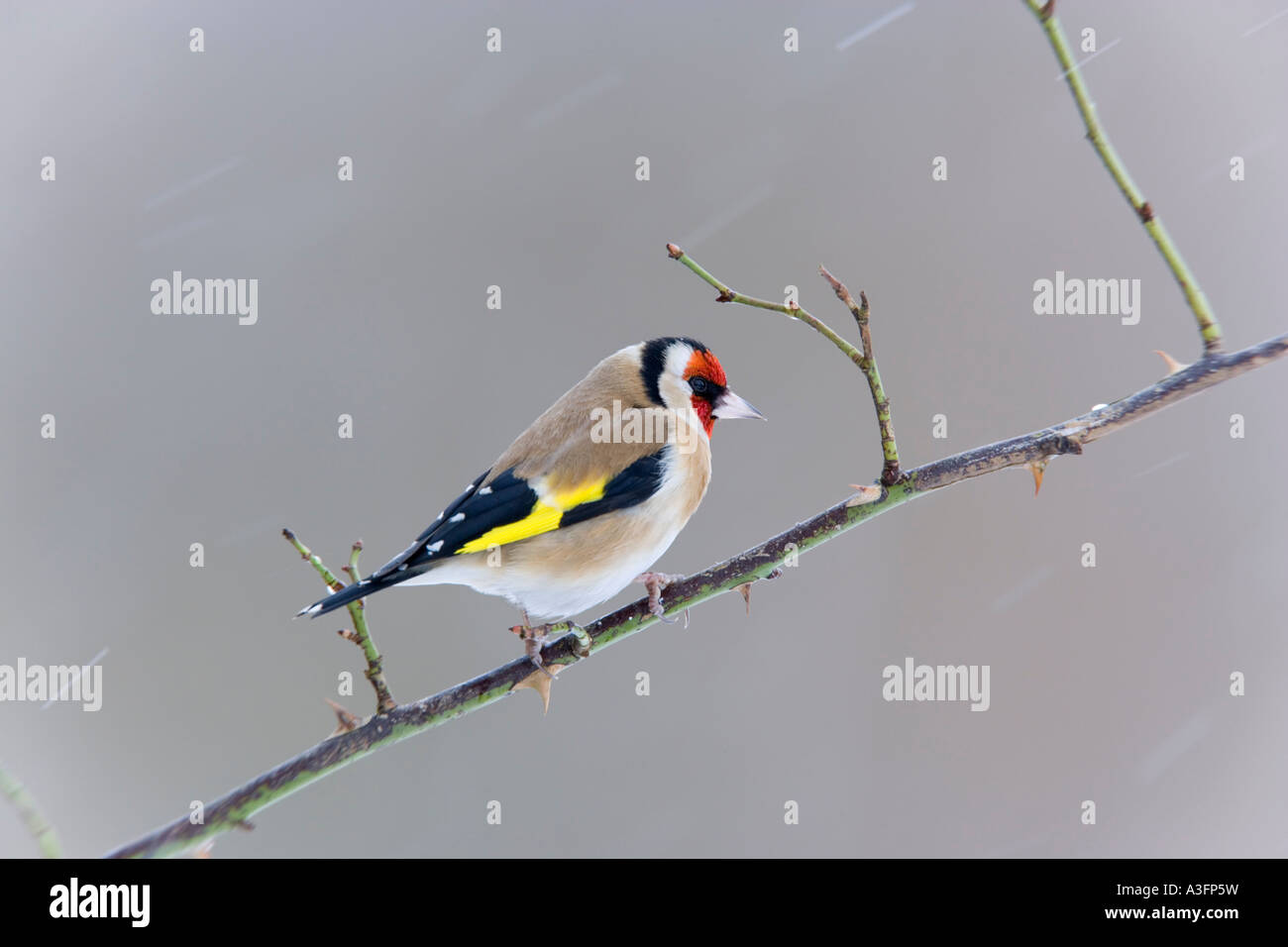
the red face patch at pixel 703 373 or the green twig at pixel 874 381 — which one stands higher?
the red face patch at pixel 703 373

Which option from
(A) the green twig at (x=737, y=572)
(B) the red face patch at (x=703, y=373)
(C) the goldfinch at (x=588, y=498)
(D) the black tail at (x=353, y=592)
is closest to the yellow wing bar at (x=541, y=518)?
(C) the goldfinch at (x=588, y=498)

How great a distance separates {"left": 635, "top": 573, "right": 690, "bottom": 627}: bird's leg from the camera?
5.49 feet

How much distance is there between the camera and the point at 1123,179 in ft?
4.39

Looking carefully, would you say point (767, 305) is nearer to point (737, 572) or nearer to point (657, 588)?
point (737, 572)

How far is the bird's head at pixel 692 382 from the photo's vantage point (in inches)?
88.6

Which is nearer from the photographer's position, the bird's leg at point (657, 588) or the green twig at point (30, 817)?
the green twig at point (30, 817)

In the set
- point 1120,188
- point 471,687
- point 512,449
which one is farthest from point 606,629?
point 1120,188

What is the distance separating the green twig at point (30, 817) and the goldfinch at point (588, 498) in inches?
37.0

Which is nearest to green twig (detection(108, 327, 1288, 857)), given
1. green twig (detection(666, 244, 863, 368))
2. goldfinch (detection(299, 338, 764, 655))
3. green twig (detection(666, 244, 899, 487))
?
green twig (detection(666, 244, 899, 487))

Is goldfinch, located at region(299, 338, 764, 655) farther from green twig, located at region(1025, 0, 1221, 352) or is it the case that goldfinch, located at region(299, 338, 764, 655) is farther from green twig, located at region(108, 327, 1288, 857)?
green twig, located at region(1025, 0, 1221, 352)

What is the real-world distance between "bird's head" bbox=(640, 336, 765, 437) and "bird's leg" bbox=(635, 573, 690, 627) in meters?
0.40

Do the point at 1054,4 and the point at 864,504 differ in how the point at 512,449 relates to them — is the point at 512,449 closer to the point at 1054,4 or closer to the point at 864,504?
the point at 864,504

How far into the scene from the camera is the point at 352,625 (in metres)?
1.53

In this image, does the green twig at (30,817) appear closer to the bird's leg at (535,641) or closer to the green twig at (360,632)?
the green twig at (360,632)
